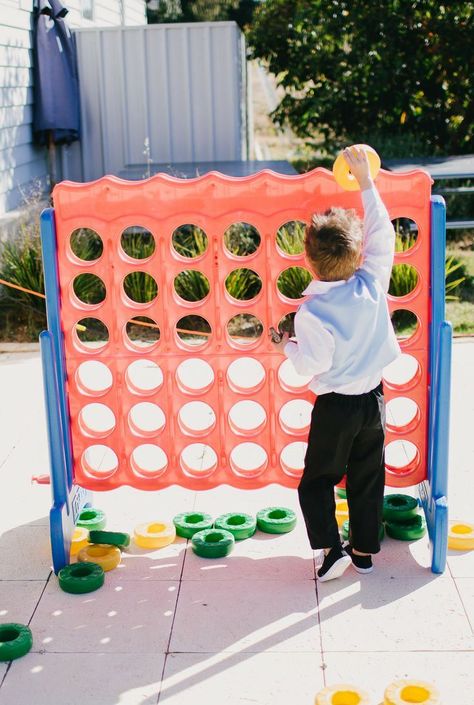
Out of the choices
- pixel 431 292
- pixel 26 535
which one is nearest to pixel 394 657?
pixel 431 292

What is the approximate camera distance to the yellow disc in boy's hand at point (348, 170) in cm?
381

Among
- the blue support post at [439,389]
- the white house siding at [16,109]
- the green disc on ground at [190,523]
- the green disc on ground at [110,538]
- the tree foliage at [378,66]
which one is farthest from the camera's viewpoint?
the tree foliage at [378,66]

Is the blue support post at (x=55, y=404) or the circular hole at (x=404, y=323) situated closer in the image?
the blue support post at (x=55, y=404)

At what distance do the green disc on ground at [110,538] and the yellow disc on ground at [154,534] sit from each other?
0.22ft

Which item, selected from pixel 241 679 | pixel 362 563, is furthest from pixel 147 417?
pixel 241 679

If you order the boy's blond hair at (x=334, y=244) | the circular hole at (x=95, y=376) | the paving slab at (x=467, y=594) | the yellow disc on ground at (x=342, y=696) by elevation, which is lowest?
the paving slab at (x=467, y=594)

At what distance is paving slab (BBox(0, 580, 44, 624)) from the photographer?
383cm

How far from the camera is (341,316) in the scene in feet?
11.9

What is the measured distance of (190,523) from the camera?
14.9 ft

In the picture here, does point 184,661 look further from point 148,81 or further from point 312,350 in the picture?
point 148,81

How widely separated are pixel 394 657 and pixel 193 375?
12.7 ft

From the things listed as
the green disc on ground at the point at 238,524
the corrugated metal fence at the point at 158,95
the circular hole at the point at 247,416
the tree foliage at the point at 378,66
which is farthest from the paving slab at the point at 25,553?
the tree foliage at the point at 378,66

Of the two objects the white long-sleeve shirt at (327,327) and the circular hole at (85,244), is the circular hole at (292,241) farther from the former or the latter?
the white long-sleeve shirt at (327,327)

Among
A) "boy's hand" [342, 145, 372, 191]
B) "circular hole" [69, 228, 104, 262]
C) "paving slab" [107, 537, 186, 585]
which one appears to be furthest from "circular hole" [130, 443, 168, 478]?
"circular hole" [69, 228, 104, 262]
